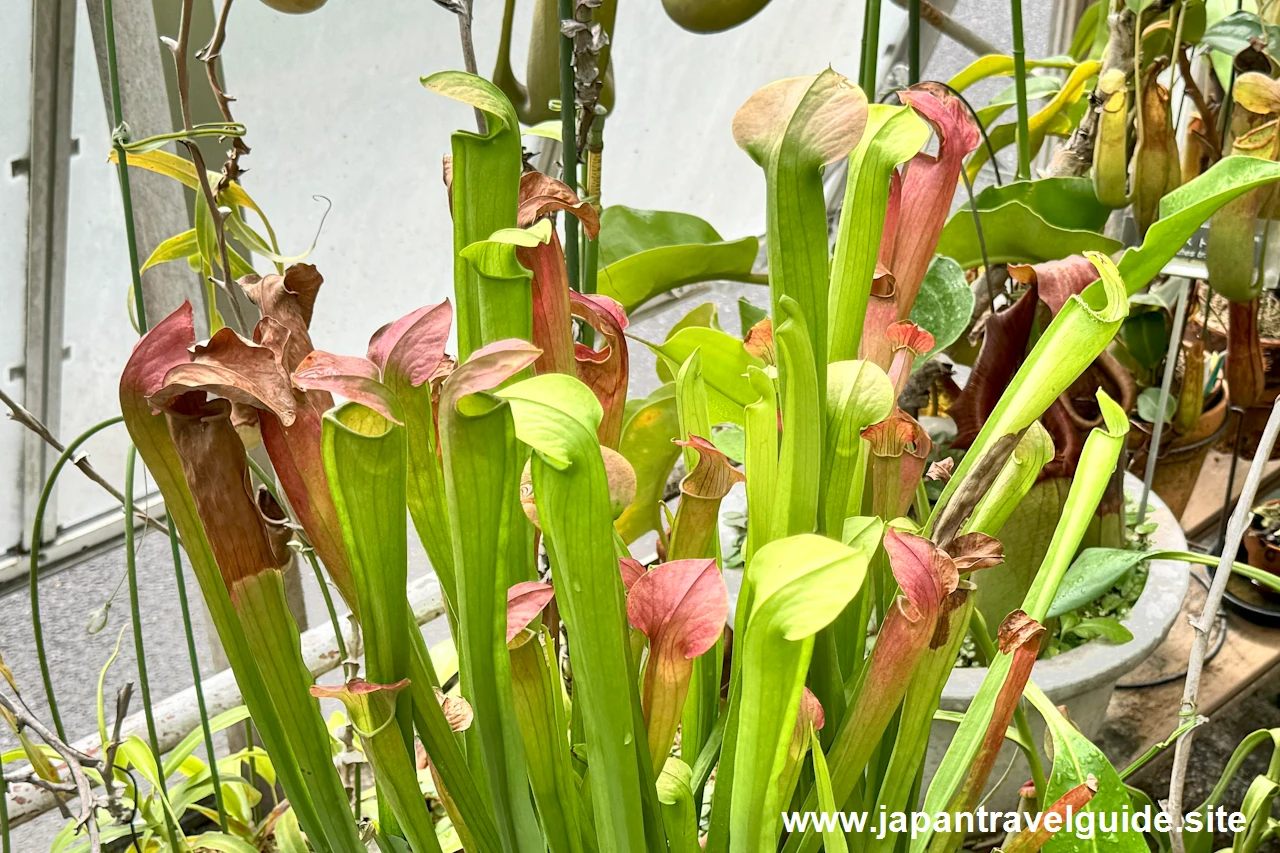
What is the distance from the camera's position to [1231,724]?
2.63ft

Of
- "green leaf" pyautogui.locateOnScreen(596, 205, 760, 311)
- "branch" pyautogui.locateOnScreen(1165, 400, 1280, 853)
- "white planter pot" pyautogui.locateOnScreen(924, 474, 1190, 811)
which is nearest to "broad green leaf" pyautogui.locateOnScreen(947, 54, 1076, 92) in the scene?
"green leaf" pyautogui.locateOnScreen(596, 205, 760, 311)

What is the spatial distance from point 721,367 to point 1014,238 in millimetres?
262

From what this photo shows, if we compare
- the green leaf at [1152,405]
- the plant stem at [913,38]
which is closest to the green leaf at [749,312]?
the plant stem at [913,38]

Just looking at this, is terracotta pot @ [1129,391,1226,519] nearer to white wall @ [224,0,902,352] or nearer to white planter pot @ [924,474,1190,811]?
white planter pot @ [924,474,1190,811]

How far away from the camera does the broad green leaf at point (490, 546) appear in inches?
7.3

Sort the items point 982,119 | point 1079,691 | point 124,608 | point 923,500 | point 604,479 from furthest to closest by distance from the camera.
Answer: point 124,608 < point 982,119 < point 1079,691 < point 923,500 < point 604,479

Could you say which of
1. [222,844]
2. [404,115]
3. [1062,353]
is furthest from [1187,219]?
[404,115]

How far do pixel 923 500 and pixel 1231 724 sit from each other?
0.56m

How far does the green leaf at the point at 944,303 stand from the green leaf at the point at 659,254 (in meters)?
A: 0.09

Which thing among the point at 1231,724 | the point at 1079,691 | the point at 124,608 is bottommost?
the point at 124,608

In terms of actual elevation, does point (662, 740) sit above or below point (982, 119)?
below

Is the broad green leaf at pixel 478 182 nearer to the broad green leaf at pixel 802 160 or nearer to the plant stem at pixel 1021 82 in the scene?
the broad green leaf at pixel 802 160

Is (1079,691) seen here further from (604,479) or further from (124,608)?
(124,608)

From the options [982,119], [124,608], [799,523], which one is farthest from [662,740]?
[124,608]
